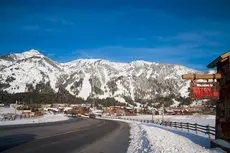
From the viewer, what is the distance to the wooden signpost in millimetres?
20016

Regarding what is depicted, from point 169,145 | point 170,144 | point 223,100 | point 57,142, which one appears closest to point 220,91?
point 223,100

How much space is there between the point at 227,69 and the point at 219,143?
4.43m

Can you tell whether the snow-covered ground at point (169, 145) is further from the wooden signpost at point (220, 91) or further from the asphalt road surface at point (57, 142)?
the wooden signpost at point (220, 91)

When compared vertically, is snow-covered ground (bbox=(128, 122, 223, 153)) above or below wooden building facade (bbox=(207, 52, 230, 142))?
below

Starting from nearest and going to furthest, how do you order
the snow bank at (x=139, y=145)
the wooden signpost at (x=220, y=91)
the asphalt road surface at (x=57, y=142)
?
the asphalt road surface at (x=57, y=142) < the wooden signpost at (x=220, y=91) < the snow bank at (x=139, y=145)

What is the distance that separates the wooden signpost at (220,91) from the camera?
20.0 m

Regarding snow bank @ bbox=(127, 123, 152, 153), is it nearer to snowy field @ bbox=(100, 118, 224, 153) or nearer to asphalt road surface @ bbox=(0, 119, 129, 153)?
snowy field @ bbox=(100, 118, 224, 153)

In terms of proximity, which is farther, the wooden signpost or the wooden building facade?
the wooden signpost

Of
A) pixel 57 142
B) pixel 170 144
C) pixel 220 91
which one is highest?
pixel 220 91

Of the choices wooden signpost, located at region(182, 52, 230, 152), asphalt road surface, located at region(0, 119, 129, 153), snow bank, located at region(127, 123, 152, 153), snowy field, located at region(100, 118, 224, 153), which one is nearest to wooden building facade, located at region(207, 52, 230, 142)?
wooden signpost, located at region(182, 52, 230, 152)

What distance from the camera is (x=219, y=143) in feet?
65.6

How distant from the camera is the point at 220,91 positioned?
21062mm

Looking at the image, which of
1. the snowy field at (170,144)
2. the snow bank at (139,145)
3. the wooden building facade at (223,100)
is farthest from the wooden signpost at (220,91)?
the snow bank at (139,145)

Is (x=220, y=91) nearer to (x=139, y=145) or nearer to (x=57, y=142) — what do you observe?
(x=139, y=145)
